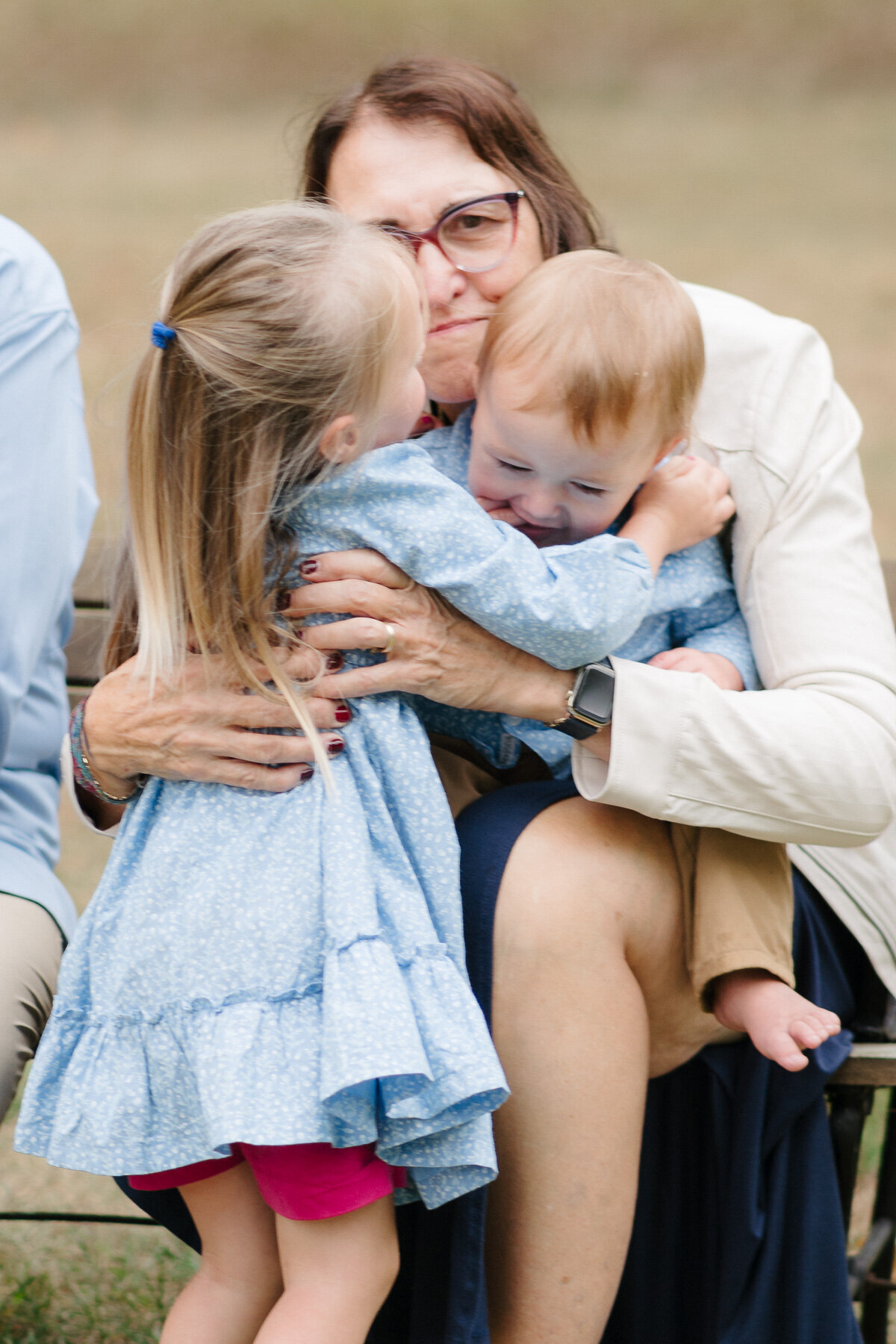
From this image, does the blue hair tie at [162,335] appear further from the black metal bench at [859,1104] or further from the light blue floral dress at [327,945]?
the black metal bench at [859,1104]

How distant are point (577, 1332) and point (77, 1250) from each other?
130cm

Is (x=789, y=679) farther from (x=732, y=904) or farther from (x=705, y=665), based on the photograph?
(x=732, y=904)

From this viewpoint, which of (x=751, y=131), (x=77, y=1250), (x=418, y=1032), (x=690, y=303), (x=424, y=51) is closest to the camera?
(x=418, y=1032)

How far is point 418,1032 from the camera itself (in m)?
1.25

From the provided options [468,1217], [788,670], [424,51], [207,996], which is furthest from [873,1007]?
[424,51]

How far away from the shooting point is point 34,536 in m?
1.75

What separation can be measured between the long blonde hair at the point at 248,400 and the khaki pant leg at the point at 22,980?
0.51 m

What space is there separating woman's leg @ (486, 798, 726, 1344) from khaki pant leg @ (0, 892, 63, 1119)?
645 mm

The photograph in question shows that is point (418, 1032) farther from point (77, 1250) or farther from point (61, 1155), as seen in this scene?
point (77, 1250)

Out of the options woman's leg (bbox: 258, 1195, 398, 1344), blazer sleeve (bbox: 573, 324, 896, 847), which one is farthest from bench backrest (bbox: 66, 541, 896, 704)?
woman's leg (bbox: 258, 1195, 398, 1344)

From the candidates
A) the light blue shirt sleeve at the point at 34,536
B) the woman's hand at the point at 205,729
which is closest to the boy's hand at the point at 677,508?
the woman's hand at the point at 205,729

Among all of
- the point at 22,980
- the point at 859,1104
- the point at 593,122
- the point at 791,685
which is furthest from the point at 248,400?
the point at 593,122

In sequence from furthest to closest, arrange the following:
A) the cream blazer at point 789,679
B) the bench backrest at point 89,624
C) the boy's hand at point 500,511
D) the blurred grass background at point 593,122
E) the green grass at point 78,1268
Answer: the blurred grass background at point 593,122 → the bench backrest at point 89,624 → the green grass at point 78,1268 → the boy's hand at point 500,511 → the cream blazer at point 789,679

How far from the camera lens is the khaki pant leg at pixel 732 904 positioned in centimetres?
144
